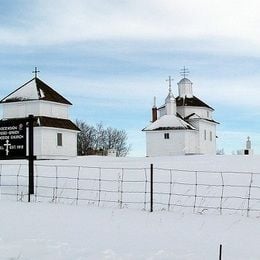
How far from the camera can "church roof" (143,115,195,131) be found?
64000 millimetres

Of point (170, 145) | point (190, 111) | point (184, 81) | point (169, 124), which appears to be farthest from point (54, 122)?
point (184, 81)

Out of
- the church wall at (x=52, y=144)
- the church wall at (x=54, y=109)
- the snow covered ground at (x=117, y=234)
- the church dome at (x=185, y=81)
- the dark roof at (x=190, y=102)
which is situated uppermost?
the church dome at (x=185, y=81)

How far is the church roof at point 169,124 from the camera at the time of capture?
6400cm

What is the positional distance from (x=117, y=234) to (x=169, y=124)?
2147 inches

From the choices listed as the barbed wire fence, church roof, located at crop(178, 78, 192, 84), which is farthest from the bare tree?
the barbed wire fence

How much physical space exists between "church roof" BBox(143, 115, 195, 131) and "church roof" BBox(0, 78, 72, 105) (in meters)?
14.7

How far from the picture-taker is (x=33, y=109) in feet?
167

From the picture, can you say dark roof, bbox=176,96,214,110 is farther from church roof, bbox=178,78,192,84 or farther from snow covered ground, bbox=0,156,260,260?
snow covered ground, bbox=0,156,260,260

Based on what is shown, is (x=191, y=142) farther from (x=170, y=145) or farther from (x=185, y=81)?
(x=185, y=81)

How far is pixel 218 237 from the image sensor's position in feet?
33.1

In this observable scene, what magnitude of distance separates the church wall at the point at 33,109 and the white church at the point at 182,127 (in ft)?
50.1

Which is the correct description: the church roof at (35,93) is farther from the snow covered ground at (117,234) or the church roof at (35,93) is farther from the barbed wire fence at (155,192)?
the snow covered ground at (117,234)

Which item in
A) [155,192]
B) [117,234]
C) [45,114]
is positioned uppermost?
[45,114]

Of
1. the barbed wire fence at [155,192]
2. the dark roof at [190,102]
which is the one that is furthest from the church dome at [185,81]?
the barbed wire fence at [155,192]
